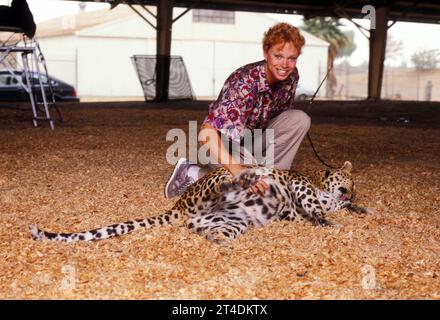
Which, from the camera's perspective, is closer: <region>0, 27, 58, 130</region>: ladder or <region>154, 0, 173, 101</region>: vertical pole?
<region>0, 27, 58, 130</region>: ladder

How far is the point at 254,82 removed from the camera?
14.6ft

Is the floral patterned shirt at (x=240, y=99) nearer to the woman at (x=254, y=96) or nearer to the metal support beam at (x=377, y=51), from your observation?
the woman at (x=254, y=96)

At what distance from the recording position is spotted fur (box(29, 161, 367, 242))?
3.96m

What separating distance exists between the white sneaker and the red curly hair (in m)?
1.33

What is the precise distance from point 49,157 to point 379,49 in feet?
51.4

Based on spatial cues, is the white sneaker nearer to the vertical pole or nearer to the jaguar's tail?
the jaguar's tail

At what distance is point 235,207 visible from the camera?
4215 millimetres

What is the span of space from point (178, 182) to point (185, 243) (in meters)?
1.42

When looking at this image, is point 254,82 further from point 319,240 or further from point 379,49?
point 379,49

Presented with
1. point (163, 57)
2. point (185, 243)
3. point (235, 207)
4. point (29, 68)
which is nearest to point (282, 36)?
point (235, 207)

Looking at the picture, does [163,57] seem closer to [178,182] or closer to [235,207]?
[178,182]

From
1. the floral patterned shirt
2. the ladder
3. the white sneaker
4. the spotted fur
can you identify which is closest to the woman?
the floral patterned shirt

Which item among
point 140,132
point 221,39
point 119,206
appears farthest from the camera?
point 221,39
